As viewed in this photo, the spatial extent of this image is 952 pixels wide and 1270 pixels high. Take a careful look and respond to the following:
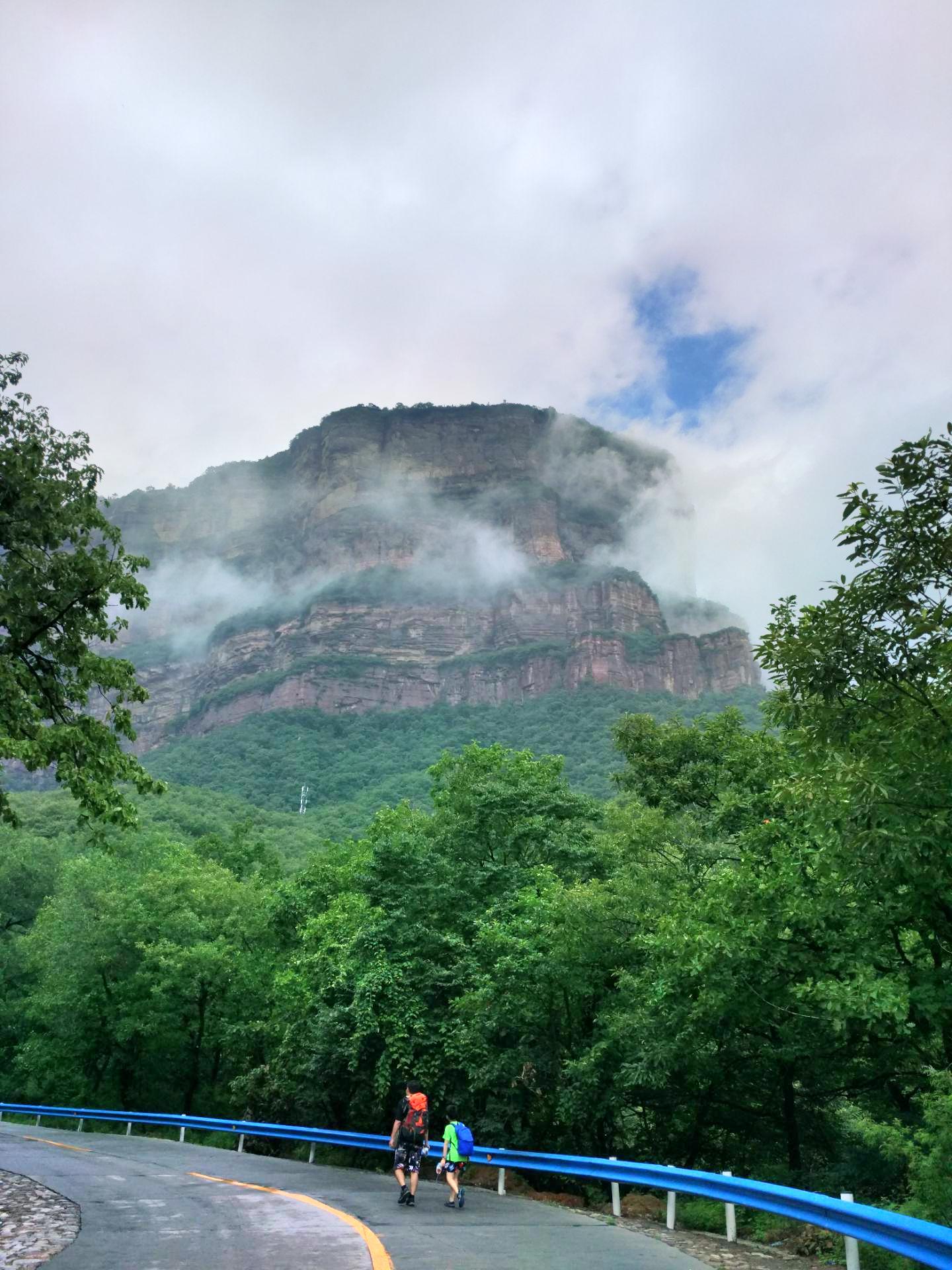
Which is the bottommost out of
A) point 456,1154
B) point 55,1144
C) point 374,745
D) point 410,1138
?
point 55,1144

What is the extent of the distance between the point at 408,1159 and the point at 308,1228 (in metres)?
2.78

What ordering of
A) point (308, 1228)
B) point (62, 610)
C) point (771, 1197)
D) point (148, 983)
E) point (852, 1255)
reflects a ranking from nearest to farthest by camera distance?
point (852, 1255)
point (771, 1197)
point (308, 1228)
point (62, 610)
point (148, 983)

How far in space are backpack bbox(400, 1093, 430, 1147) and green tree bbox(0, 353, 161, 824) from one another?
5191 mm

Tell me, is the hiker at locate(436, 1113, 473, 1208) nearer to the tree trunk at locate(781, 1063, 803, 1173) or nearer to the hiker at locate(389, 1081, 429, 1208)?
the hiker at locate(389, 1081, 429, 1208)

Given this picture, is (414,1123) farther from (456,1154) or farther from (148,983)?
(148,983)

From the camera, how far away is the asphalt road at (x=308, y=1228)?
7727 millimetres

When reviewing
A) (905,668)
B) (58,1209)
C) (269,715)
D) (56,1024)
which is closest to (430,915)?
(58,1209)

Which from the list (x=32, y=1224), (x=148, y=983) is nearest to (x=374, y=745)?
(x=148, y=983)

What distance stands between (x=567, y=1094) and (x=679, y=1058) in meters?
2.75

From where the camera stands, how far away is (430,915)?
69.7 feet

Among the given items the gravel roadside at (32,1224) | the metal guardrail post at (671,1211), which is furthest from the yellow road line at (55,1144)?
the metal guardrail post at (671,1211)

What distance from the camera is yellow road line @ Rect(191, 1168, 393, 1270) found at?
7.58m

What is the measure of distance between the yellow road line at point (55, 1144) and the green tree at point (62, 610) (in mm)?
14590

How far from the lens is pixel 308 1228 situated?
9.54 meters
